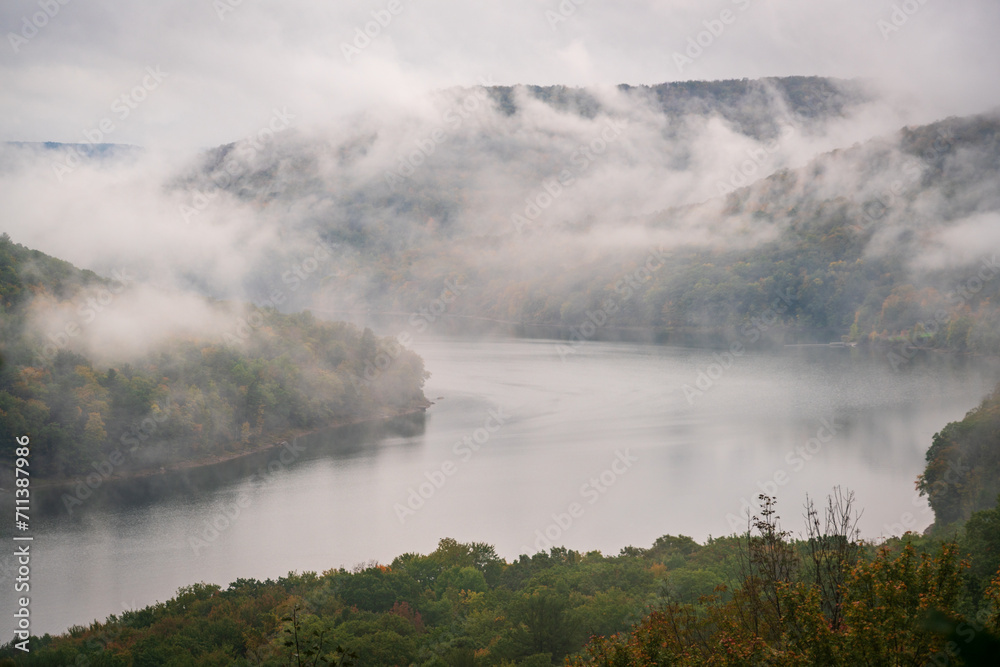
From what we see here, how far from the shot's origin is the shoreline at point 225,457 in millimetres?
37816

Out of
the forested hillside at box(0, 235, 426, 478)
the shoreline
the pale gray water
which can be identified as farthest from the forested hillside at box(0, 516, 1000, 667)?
the forested hillside at box(0, 235, 426, 478)

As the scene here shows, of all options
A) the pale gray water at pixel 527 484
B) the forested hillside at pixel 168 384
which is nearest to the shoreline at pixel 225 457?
the forested hillside at pixel 168 384

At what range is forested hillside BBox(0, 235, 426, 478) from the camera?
38.7 meters

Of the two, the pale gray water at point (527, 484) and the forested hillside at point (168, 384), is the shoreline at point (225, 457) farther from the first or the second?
the pale gray water at point (527, 484)

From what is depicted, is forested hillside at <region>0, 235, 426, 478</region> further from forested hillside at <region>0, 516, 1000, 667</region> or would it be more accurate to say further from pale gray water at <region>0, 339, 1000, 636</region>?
forested hillside at <region>0, 516, 1000, 667</region>

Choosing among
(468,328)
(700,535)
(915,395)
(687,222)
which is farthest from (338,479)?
(687,222)

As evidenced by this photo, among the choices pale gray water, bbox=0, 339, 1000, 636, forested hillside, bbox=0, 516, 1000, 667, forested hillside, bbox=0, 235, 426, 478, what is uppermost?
forested hillside, bbox=0, 235, 426, 478

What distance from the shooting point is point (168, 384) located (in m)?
44.7

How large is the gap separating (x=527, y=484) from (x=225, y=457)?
1833 cm

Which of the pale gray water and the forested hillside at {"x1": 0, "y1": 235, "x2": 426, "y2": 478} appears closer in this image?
the pale gray water

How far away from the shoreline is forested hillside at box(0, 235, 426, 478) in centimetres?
27

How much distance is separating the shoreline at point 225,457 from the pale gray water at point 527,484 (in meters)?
1.83

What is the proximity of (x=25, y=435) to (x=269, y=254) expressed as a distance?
12573cm

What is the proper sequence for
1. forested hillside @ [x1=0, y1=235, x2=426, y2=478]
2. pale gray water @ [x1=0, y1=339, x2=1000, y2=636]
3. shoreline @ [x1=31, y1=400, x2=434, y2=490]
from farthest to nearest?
1. forested hillside @ [x1=0, y1=235, x2=426, y2=478]
2. shoreline @ [x1=31, y1=400, x2=434, y2=490]
3. pale gray water @ [x1=0, y1=339, x2=1000, y2=636]
